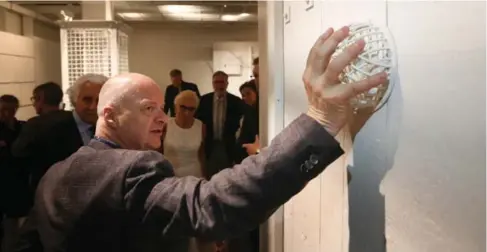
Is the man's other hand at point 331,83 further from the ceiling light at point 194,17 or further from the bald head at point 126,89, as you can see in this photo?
the ceiling light at point 194,17

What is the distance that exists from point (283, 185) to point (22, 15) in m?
8.46

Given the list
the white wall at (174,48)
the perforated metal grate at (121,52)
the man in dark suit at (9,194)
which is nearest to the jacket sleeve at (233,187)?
the man in dark suit at (9,194)

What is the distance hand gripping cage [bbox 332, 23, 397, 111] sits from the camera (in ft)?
2.81

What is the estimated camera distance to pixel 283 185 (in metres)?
0.89

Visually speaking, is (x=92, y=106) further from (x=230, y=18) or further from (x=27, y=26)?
(x=230, y=18)

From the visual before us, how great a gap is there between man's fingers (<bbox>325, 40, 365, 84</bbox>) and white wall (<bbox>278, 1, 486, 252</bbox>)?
89mm

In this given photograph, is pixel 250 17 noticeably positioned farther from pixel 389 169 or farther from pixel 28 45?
pixel 389 169

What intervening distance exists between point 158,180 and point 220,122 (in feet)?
11.4

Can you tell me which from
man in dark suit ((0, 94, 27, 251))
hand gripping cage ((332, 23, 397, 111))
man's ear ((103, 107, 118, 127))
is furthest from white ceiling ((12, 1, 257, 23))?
hand gripping cage ((332, 23, 397, 111))

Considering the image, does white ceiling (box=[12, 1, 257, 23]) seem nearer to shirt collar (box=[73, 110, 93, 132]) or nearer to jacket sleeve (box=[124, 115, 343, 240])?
shirt collar (box=[73, 110, 93, 132])

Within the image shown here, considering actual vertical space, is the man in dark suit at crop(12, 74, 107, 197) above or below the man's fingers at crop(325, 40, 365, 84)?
below

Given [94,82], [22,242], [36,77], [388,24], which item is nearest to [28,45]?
[36,77]

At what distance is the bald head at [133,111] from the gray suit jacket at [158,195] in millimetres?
54

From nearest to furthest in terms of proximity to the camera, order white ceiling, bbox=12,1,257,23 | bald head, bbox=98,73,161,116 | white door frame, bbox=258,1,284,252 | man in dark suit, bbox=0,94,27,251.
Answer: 1. bald head, bbox=98,73,161,116
2. white door frame, bbox=258,1,284,252
3. man in dark suit, bbox=0,94,27,251
4. white ceiling, bbox=12,1,257,23
